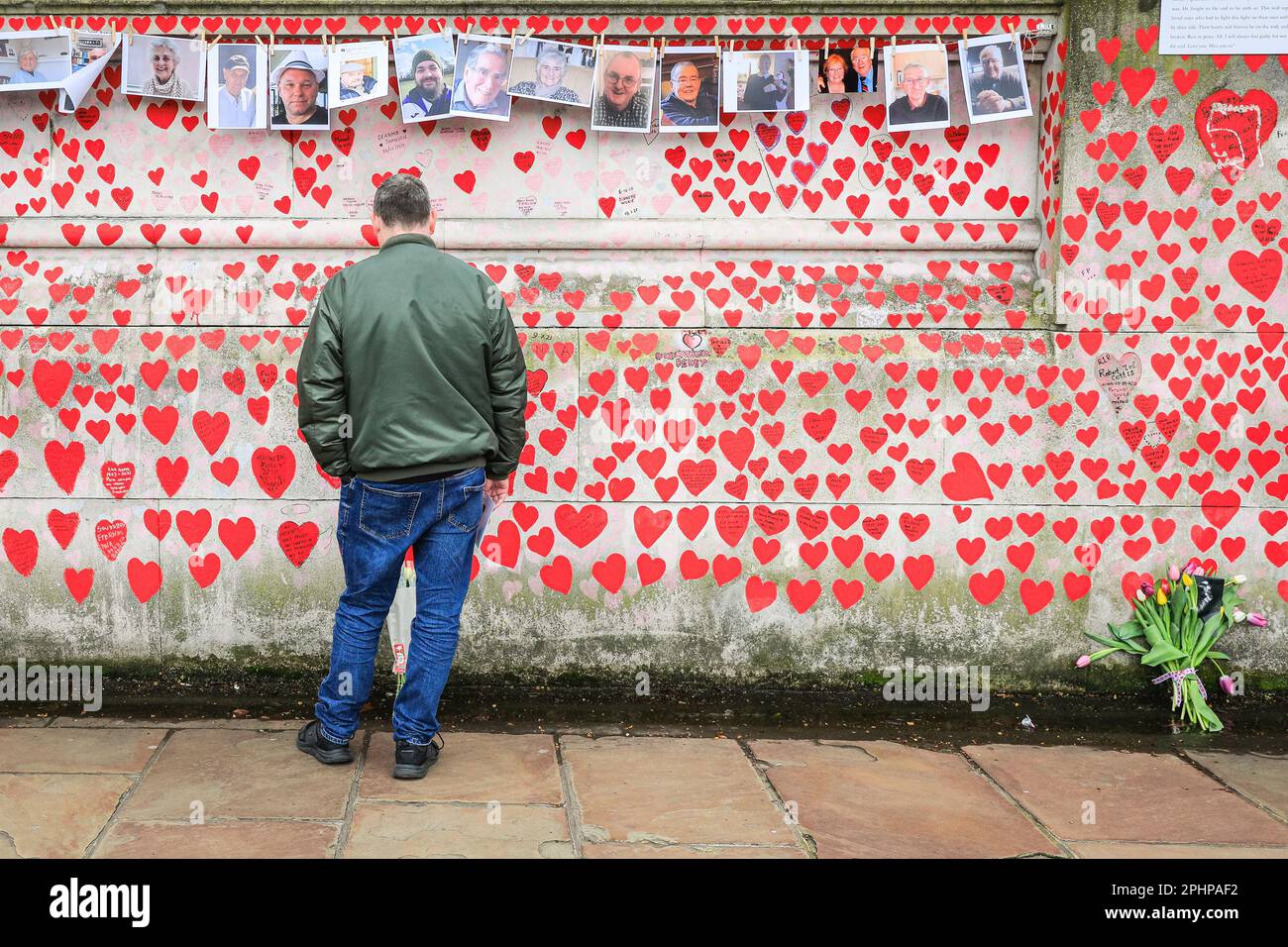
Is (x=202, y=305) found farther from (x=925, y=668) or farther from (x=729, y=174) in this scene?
(x=925, y=668)

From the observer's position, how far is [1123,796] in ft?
13.0

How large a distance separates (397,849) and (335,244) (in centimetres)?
270

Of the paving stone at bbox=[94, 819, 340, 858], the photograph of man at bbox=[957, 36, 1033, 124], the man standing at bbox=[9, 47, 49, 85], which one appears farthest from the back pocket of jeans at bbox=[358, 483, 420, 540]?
the photograph of man at bbox=[957, 36, 1033, 124]

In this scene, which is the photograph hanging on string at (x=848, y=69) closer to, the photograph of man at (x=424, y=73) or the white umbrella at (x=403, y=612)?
the photograph of man at (x=424, y=73)

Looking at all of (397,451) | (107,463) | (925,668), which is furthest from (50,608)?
(925,668)

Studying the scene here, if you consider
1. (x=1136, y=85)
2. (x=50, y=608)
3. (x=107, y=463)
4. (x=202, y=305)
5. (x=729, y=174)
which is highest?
(x=1136, y=85)

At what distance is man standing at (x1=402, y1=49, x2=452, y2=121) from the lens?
15.7 feet

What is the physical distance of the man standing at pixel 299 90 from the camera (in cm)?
481

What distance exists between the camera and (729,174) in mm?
4988

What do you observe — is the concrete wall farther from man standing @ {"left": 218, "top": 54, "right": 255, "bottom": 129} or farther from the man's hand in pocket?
the man's hand in pocket

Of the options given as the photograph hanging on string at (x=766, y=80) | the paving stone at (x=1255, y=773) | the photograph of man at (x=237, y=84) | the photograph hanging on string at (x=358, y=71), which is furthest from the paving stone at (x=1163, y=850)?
the photograph of man at (x=237, y=84)

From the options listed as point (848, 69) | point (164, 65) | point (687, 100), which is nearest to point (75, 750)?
point (164, 65)

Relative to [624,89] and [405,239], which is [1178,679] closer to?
[624,89]

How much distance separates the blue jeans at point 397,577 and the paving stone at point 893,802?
1257 millimetres
